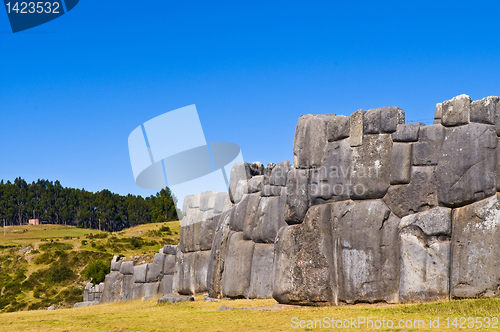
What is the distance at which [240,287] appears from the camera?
67.3 ft

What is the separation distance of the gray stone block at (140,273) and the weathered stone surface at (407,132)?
2140cm

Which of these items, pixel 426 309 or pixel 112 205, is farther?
pixel 112 205

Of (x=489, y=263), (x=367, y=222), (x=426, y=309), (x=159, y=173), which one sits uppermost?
(x=159, y=173)

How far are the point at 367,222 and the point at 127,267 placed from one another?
22367mm

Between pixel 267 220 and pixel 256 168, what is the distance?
557 centimetres

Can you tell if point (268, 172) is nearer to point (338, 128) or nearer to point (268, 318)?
point (338, 128)

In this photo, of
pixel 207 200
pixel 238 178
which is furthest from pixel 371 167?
pixel 207 200

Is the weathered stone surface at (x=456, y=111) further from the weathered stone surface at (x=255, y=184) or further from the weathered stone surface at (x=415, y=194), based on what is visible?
the weathered stone surface at (x=255, y=184)

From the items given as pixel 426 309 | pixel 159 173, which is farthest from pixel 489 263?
pixel 159 173

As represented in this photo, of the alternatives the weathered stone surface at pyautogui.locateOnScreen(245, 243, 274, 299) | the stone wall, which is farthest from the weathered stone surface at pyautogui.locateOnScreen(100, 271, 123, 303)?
the stone wall

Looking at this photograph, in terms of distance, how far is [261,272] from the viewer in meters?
19.7

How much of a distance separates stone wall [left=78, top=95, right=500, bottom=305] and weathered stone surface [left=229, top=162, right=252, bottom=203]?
6606 millimetres

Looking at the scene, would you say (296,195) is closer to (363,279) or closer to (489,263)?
(363,279)

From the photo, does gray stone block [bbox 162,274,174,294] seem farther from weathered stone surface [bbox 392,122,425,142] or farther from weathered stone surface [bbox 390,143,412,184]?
weathered stone surface [bbox 392,122,425,142]
